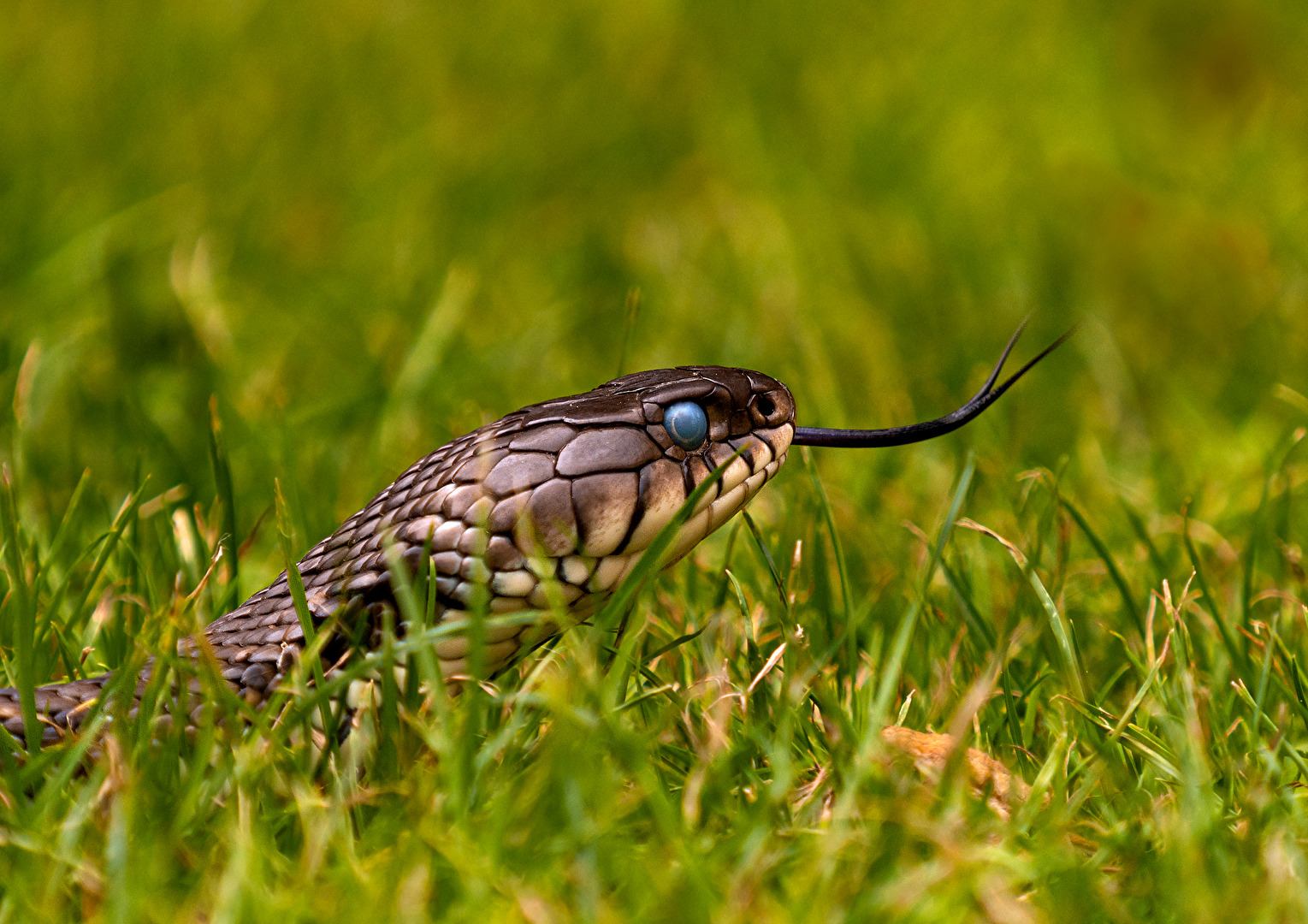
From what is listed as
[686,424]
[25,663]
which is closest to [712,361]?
[686,424]

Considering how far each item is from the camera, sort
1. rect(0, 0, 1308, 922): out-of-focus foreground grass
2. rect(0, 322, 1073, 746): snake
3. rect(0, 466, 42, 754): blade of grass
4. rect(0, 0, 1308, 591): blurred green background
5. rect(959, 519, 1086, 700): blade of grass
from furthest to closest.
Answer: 1. rect(0, 0, 1308, 591): blurred green background
2. rect(959, 519, 1086, 700): blade of grass
3. rect(0, 322, 1073, 746): snake
4. rect(0, 466, 42, 754): blade of grass
5. rect(0, 0, 1308, 922): out-of-focus foreground grass

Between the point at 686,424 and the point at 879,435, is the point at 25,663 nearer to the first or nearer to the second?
the point at 686,424

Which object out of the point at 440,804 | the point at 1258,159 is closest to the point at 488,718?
the point at 440,804

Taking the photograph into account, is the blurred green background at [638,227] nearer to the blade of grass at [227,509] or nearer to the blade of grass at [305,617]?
the blade of grass at [227,509]

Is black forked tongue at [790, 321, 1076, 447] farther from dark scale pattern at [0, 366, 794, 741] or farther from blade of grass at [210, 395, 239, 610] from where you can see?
blade of grass at [210, 395, 239, 610]

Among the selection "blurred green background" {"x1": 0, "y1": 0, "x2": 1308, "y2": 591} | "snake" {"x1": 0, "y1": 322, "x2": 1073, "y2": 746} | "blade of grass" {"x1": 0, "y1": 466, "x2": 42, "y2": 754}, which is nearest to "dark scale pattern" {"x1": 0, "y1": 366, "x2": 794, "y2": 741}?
"snake" {"x1": 0, "y1": 322, "x2": 1073, "y2": 746}

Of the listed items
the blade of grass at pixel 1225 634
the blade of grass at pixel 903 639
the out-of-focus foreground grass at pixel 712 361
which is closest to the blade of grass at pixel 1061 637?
the out-of-focus foreground grass at pixel 712 361

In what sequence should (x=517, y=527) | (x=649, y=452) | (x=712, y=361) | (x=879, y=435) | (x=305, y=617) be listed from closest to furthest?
(x=305, y=617) < (x=517, y=527) < (x=649, y=452) < (x=879, y=435) < (x=712, y=361)
